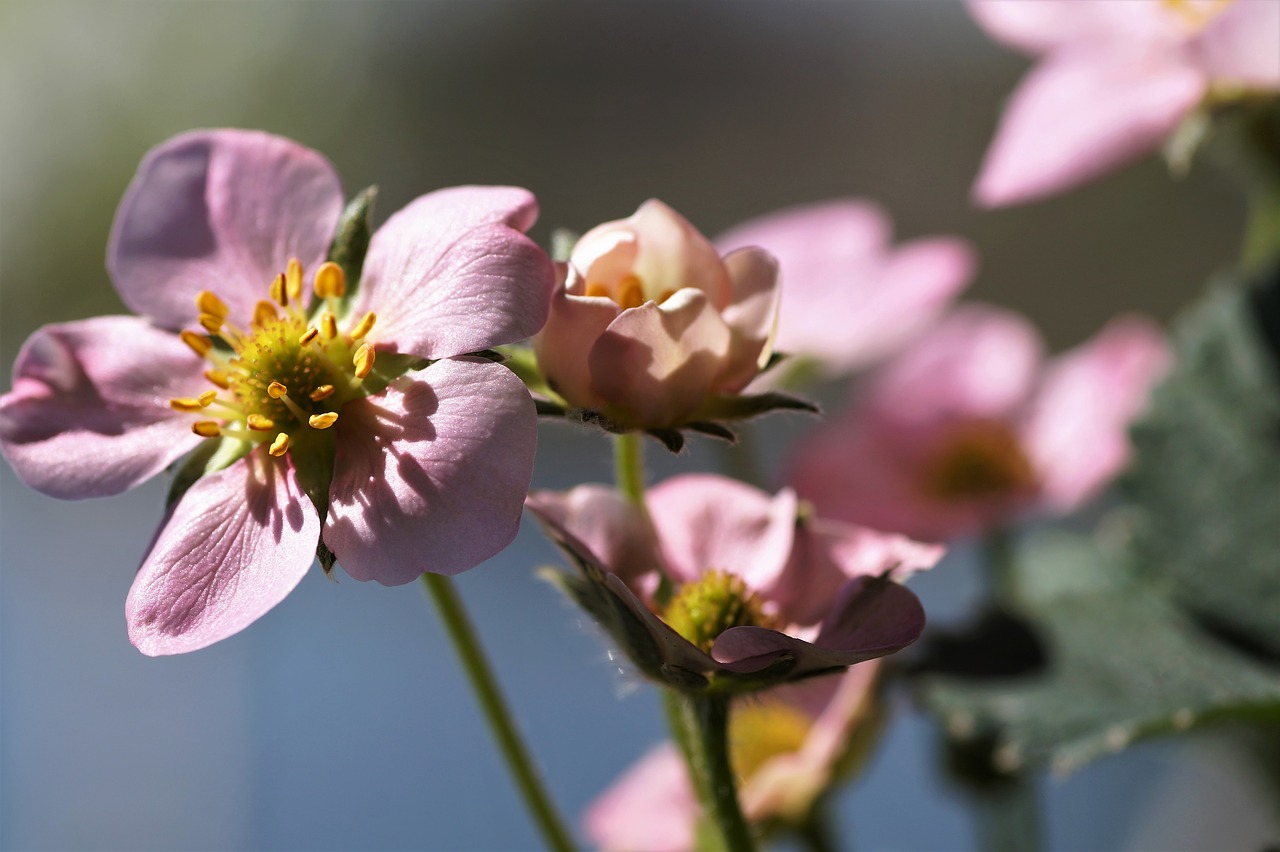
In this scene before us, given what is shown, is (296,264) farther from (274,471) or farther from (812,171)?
(812,171)

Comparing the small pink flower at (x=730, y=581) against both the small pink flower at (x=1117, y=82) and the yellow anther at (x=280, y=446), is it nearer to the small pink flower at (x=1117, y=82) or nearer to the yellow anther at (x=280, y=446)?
the yellow anther at (x=280, y=446)

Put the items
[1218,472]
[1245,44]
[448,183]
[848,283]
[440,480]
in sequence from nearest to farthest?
1. [440,480]
2. [1245,44]
3. [1218,472]
4. [848,283]
5. [448,183]

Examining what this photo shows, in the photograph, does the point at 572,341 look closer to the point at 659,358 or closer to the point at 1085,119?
the point at 659,358

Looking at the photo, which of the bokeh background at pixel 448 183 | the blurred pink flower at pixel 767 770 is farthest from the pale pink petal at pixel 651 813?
the bokeh background at pixel 448 183

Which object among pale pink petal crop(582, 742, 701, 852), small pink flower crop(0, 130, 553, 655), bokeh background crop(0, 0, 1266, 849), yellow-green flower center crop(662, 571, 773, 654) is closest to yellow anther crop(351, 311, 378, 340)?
small pink flower crop(0, 130, 553, 655)

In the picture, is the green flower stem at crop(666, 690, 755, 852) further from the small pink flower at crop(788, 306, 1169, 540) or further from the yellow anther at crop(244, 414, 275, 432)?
the small pink flower at crop(788, 306, 1169, 540)

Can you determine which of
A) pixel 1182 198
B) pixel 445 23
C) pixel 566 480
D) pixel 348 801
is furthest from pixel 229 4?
pixel 1182 198

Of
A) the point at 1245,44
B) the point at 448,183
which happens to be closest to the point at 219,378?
the point at 1245,44
